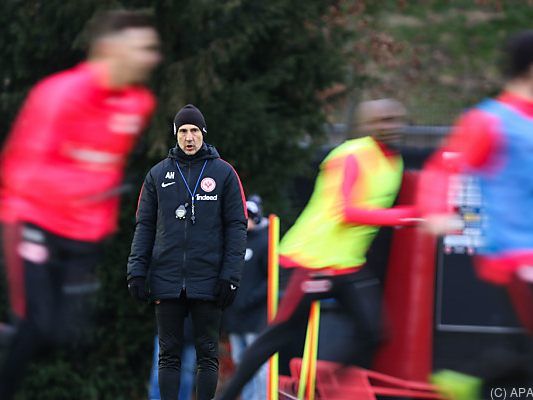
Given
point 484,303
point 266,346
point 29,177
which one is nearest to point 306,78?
point 484,303

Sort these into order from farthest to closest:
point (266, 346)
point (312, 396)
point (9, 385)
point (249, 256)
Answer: point (249, 256)
point (312, 396)
point (266, 346)
point (9, 385)

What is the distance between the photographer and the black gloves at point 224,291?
304 inches

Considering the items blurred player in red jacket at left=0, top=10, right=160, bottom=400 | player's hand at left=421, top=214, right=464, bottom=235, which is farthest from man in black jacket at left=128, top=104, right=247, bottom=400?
player's hand at left=421, top=214, right=464, bottom=235

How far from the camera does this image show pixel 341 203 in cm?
652

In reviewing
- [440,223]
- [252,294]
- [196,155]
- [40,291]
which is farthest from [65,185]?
[252,294]

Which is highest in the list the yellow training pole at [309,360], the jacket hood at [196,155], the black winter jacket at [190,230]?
the jacket hood at [196,155]

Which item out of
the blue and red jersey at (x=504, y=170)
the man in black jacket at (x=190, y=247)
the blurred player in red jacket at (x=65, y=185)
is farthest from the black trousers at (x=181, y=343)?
the blue and red jersey at (x=504, y=170)

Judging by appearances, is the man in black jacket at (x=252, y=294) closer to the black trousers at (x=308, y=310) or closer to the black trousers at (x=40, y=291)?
the black trousers at (x=308, y=310)

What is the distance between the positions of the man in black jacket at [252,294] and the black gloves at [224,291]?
7.31ft

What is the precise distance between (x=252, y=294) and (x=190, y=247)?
236 cm

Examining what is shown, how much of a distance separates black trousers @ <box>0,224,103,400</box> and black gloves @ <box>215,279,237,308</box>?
6.79 feet

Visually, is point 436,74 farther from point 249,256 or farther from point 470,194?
point 249,256

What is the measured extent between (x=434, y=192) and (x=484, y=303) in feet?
21.7

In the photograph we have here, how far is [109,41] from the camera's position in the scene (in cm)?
575
